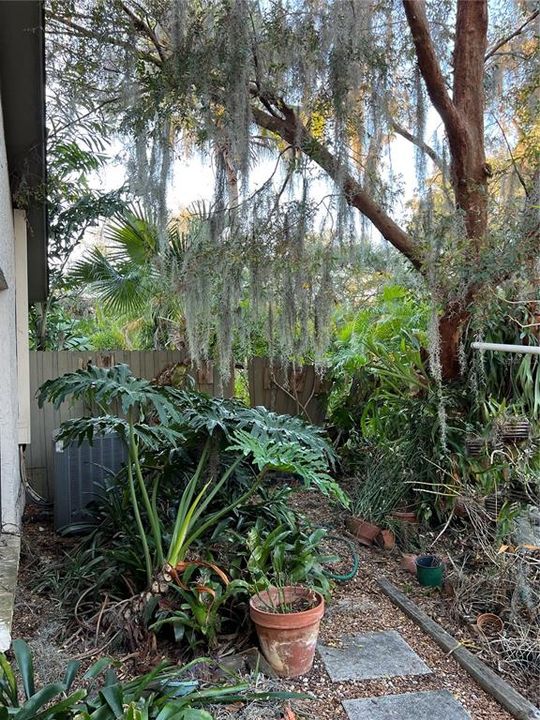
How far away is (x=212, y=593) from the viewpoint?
239cm

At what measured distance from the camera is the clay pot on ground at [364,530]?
3758 mm

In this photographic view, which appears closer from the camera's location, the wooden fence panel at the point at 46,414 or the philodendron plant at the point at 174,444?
the philodendron plant at the point at 174,444

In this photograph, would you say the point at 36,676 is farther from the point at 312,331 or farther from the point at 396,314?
the point at 396,314

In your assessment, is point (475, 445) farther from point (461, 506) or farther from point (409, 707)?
point (409, 707)

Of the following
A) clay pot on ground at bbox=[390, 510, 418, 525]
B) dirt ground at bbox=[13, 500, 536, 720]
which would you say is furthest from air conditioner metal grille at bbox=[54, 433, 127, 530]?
clay pot on ground at bbox=[390, 510, 418, 525]

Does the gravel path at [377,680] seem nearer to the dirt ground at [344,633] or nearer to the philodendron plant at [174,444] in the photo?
the dirt ground at [344,633]

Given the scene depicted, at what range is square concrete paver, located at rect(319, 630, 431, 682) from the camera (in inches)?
89.7

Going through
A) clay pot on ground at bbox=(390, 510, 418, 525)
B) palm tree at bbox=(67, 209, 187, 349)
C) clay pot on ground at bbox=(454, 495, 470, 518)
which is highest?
palm tree at bbox=(67, 209, 187, 349)

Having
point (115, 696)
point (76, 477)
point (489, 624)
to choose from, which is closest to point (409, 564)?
point (489, 624)

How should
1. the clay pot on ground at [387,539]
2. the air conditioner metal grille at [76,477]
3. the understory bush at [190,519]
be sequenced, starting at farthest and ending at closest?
the air conditioner metal grille at [76,477] < the clay pot on ground at [387,539] < the understory bush at [190,519]

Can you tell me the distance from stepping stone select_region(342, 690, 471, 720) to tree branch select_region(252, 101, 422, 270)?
2.49m

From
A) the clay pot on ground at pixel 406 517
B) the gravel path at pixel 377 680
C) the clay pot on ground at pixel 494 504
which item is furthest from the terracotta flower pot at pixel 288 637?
the clay pot on ground at pixel 406 517

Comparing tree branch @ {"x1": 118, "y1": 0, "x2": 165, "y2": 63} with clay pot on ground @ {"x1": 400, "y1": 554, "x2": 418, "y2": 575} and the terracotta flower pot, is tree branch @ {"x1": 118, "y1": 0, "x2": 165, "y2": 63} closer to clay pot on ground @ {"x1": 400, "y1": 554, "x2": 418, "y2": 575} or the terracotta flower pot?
the terracotta flower pot

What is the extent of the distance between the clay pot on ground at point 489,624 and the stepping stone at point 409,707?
507 millimetres
